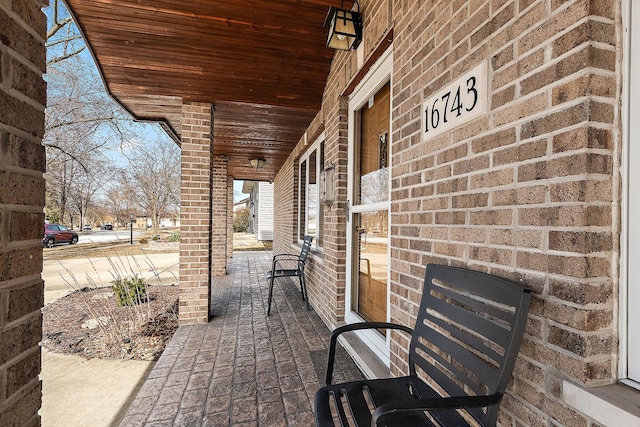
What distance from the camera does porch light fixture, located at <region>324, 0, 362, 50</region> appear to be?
242 cm

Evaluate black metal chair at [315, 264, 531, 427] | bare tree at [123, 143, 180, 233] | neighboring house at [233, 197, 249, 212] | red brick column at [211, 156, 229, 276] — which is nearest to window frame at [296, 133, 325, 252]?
red brick column at [211, 156, 229, 276]

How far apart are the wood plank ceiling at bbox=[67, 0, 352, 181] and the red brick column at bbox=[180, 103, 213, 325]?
0.99ft

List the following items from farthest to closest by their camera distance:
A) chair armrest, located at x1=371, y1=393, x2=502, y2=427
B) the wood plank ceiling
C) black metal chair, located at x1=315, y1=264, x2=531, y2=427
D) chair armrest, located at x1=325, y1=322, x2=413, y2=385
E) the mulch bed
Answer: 1. the mulch bed
2. the wood plank ceiling
3. chair armrest, located at x1=325, y1=322, x2=413, y2=385
4. black metal chair, located at x1=315, y1=264, x2=531, y2=427
5. chair armrest, located at x1=371, y1=393, x2=502, y2=427

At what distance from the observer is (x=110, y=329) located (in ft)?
11.4

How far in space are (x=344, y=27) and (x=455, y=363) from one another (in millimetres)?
2397

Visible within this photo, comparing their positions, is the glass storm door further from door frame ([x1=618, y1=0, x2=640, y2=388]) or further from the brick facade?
door frame ([x1=618, y1=0, x2=640, y2=388])

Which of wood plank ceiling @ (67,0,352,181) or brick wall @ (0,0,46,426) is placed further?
wood plank ceiling @ (67,0,352,181)

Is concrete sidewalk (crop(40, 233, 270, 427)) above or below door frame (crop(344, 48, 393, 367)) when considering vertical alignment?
below

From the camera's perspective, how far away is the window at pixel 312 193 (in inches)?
171

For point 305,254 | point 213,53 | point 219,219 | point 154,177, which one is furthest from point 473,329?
point 154,177

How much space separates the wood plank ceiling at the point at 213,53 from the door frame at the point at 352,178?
0.73 m

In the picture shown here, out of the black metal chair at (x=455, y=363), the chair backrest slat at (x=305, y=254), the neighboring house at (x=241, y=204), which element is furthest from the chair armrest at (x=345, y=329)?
the neighboring house at (x=241, y=204)

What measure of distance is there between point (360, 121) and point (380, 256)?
131cm

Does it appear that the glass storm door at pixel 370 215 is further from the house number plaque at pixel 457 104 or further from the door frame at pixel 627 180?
the door frame at pixel 627 180
